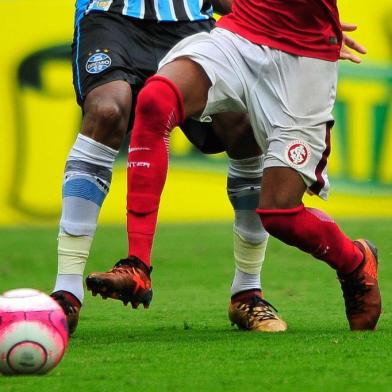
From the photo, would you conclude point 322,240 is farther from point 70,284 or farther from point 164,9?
point 164,9

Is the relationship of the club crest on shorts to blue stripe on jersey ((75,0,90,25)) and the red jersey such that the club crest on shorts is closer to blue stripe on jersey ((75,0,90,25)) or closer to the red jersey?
the red jersey

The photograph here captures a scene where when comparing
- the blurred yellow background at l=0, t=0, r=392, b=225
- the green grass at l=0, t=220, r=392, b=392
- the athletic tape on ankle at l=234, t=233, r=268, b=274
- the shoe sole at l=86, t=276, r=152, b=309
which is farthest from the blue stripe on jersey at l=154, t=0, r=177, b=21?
the blurred yellow background at l=0, t=0, r=392, b=225

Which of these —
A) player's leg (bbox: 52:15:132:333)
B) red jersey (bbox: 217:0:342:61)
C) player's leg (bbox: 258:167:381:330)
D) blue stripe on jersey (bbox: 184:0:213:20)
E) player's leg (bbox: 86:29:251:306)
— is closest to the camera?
Answer: player's leg (bbox: 86:29:251:306)

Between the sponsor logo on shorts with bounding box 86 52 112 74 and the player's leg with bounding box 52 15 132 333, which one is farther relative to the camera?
the sponsor logo on shorts with bounding box 86 52 112 74

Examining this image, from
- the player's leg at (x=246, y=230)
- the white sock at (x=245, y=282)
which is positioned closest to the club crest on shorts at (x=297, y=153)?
the player's leg at (x=246, y=230)

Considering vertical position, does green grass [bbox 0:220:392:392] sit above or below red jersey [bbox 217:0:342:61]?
below

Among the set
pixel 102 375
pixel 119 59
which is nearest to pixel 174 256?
pixel 119 59

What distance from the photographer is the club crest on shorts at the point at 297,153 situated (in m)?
5.38

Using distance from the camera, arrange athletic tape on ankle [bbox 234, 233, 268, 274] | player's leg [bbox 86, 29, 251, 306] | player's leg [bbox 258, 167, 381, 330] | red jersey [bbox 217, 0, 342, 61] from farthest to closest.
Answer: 1. athletic tape on ankle [bbox 234, 233, 268, 274]
2. red jersey [bbox 217, 0, 342, 61]
3. player's leg [bbox 258, 167, 381, 330]
4. player's leg [bbox 86, 29, 251, 306]

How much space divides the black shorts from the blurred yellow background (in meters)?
6.16

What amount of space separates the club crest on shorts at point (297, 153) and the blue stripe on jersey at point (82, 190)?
0.91m

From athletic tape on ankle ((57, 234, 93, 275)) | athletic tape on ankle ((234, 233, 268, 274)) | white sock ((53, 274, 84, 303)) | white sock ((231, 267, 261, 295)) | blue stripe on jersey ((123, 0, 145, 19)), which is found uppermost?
blue stripe on jersey ((123, 0, 145, 19))

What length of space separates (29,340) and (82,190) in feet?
5.03

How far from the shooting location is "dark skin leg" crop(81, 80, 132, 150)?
5.57 meters
